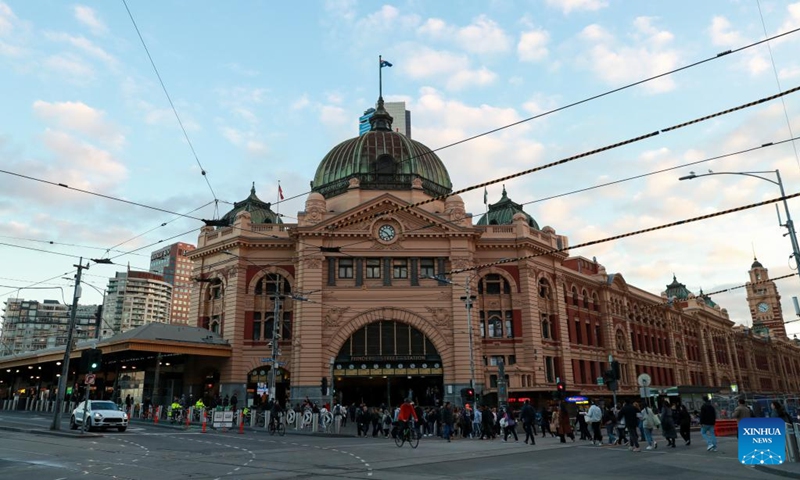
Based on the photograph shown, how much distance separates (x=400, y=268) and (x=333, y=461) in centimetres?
3147

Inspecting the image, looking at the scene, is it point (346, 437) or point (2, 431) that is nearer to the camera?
point (2, 431)

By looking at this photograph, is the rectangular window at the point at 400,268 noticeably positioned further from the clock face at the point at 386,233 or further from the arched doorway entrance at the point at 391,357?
the arched doorway entrance at the point at 391,357

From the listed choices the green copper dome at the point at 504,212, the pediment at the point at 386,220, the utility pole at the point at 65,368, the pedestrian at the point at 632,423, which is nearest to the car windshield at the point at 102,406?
the utility pole at the point at 65,368

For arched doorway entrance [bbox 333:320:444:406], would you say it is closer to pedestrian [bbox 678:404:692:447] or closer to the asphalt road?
the asphalt road

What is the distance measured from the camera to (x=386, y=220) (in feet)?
164

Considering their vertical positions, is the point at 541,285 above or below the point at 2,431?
above

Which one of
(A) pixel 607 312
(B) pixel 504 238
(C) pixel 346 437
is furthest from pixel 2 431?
(A) pixel 607 312

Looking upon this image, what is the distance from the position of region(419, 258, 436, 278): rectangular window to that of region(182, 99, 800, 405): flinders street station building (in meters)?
0.10

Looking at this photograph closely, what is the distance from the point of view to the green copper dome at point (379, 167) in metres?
55.4

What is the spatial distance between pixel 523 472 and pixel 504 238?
37.7 metres

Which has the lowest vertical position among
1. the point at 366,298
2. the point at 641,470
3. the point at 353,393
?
the point at 641,470

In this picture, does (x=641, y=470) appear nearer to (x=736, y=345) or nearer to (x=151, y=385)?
(x=151, y=385)

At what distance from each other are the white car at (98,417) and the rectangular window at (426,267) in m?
25.4

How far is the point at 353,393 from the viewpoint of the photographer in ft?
169
